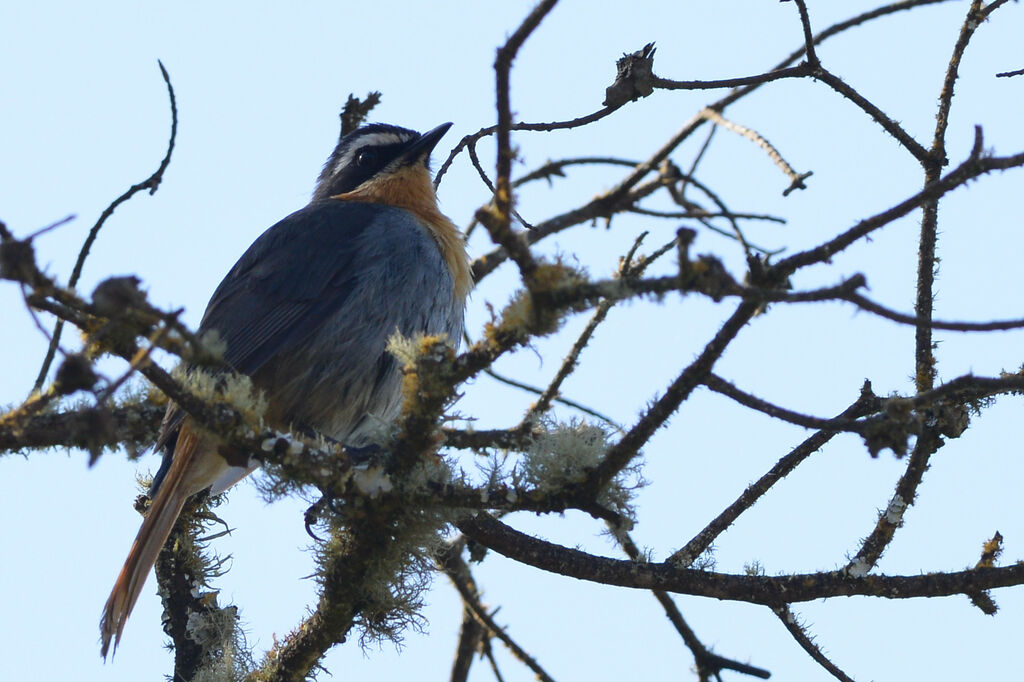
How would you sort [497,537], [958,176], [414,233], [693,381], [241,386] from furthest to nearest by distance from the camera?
[414,233]
[497,537]
[241,386]
[693,381]
[958,176]

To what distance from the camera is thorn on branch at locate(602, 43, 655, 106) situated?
3490mm

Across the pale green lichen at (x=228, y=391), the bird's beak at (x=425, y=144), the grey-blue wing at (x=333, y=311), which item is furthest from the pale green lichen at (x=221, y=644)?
the bird's beak at (x=425, y=144)

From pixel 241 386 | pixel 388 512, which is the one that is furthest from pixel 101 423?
pixel 388 512

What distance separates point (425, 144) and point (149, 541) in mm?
2833

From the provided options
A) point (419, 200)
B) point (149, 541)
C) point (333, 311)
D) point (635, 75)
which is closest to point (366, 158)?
point (419, 200)

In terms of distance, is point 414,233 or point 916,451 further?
point 414,233

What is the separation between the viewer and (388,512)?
3623 millimetres

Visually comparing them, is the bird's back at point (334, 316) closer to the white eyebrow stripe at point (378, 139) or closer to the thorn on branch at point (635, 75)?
the white eyebrow stripe at point (378, 139)

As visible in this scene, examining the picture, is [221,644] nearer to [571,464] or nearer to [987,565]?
[571,464]

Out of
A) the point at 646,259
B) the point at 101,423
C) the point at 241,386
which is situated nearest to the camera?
the point at 101,423

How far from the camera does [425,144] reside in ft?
20.5

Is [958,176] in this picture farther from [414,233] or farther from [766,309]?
[414,233]

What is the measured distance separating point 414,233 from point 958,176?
317 cm

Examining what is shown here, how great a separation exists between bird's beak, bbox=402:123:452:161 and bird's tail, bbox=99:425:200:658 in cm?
232
